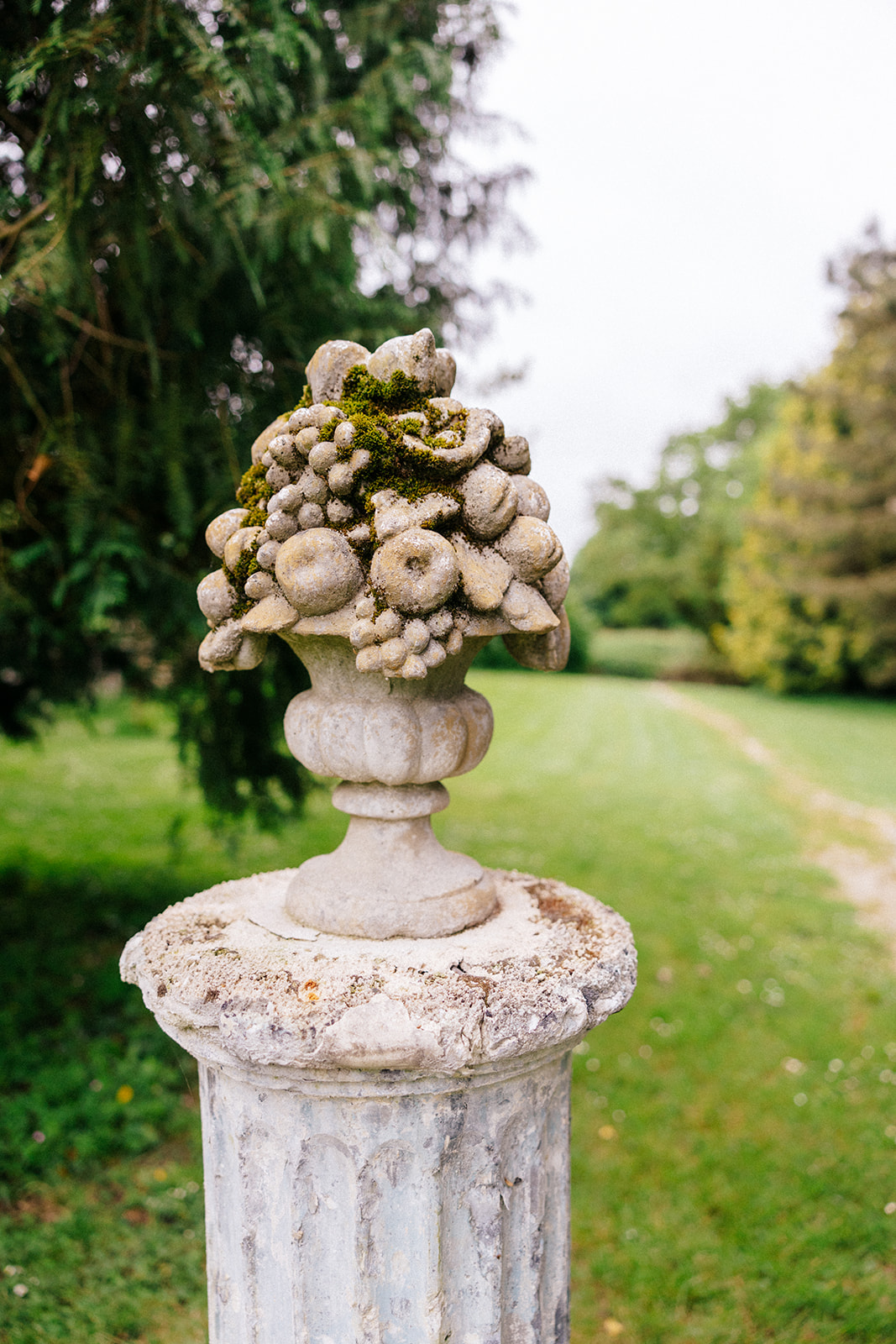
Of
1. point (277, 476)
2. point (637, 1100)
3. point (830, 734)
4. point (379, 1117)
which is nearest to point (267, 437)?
point (277, 476)

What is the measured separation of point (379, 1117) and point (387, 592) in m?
0.91

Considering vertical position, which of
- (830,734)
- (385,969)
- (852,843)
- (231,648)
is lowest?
(830,734)

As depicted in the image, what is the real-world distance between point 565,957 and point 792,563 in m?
19.7

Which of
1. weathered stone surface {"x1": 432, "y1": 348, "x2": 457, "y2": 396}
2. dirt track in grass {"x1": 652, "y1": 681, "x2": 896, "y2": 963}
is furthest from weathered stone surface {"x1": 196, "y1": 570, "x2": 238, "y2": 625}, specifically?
dirt track in grass {"x1": 652, "y1": 681, "x2": 896, "y2": 963}

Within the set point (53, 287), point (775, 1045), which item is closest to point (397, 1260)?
point (53, 287)

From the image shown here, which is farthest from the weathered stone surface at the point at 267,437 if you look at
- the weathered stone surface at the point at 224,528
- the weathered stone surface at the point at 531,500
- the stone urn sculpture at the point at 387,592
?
the weathered stone surface at the point at 531,500

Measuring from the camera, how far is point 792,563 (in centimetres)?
1956

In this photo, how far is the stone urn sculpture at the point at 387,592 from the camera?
5.02 feet

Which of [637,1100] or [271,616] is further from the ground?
[271,616]

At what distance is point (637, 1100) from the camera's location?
4020 mm

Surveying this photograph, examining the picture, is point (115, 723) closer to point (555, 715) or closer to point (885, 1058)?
point (555, 715)

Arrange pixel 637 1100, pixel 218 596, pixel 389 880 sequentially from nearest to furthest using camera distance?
pixel 218 596 < pixel 389 880 < pixel 637 1100

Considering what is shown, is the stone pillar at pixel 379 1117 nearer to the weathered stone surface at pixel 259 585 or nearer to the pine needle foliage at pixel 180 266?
the weathered stone surface at pixel 259 585

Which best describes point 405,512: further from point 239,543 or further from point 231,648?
point 231,648
